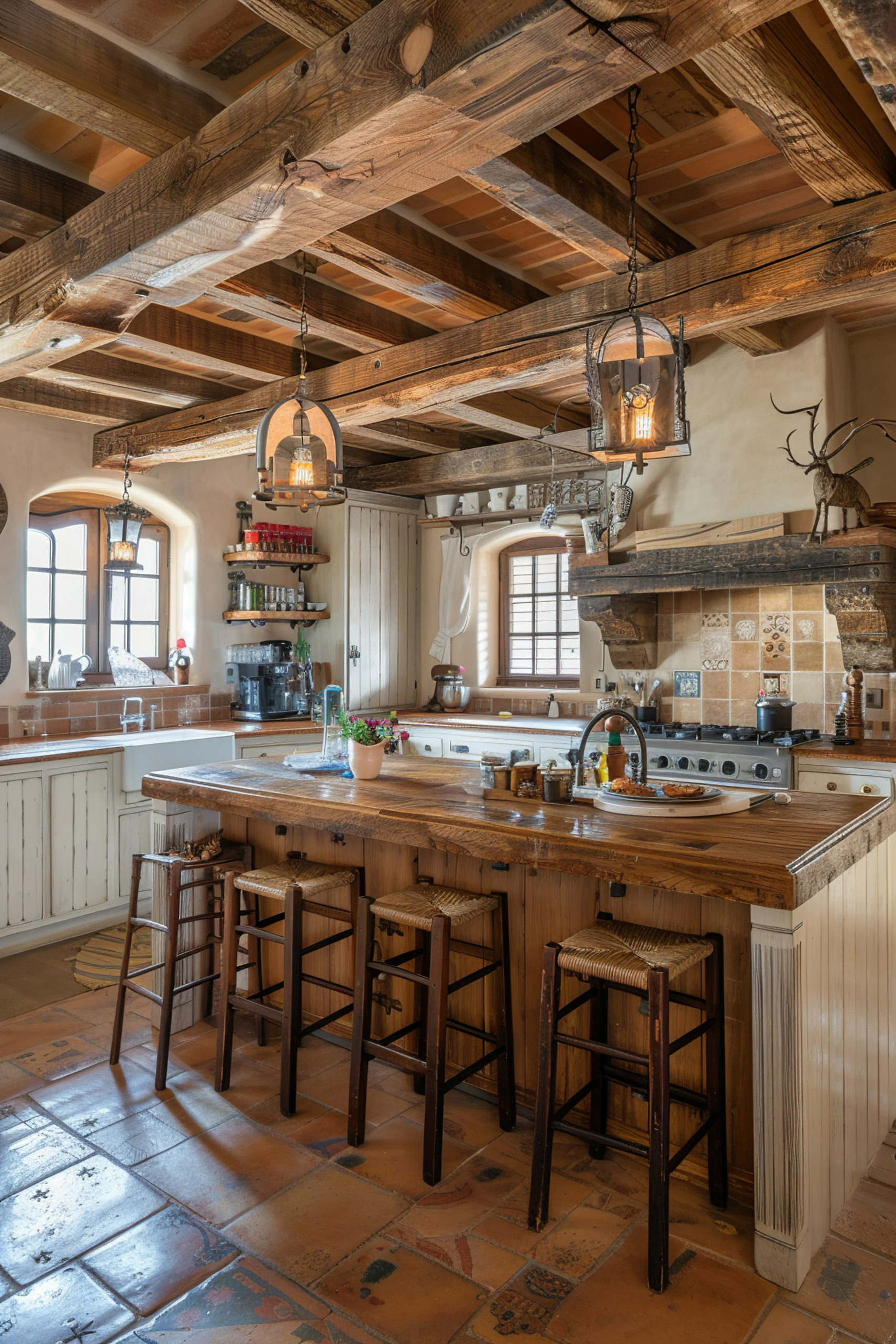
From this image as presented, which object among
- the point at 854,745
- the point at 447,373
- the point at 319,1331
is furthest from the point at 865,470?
the point at 319,1331

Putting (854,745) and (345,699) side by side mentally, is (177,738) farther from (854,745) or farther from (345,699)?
(854,745)

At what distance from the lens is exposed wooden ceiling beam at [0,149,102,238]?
2.84 metres

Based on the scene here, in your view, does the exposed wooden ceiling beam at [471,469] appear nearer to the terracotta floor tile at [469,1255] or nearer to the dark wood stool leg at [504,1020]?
the dark wood stool leg at [504,1020]

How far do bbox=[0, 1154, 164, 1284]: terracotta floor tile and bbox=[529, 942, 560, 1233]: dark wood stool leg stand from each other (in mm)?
1014

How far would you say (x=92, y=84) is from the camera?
2250 mm

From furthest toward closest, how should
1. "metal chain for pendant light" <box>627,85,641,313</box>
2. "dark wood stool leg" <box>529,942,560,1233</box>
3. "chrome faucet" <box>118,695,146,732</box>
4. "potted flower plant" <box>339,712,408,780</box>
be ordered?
"chrome faucet" <box>118,695,146,732</box> → "potted flower plant" <box>339,712,408,780</box> → "metal chain for pendant light" <box>627,85,641,313</box> → "dark wood stool leg" <box>529,942,560,1233</box>

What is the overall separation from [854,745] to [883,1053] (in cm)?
191

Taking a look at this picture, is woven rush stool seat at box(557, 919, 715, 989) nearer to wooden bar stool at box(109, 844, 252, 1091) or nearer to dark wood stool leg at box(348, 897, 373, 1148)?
dark wood stool leg at box(348, 897, 373, 1148)

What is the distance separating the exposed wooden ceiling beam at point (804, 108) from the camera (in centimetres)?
207

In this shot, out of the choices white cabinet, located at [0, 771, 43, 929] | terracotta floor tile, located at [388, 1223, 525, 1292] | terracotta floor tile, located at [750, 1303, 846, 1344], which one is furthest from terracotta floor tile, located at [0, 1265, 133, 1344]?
white cabinet, located at [0, 771, 43, 929]

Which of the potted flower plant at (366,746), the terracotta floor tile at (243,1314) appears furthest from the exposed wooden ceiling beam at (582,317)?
the terracotta floor tile at (243,1314)

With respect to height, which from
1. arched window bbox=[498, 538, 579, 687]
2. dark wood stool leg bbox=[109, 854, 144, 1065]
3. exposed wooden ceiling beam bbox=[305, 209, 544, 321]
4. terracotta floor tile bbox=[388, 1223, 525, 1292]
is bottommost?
terracotta floor tile bbox=[388, 1223, 525, 1292]

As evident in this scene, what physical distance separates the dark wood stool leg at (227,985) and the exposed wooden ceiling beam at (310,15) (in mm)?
2465

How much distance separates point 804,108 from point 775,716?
114 inches
